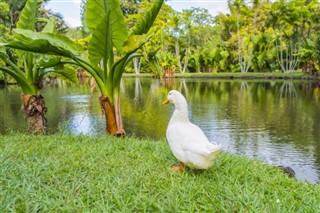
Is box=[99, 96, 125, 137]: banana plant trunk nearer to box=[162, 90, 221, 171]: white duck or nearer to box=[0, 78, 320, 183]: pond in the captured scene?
box=[0, 78, 320, 183]: pond

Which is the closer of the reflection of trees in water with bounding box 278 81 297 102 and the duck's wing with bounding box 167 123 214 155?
the duck's wing with bounding box 167 123 214 155

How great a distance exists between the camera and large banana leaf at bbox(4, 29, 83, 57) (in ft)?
13.4

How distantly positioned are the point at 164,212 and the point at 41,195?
83cm

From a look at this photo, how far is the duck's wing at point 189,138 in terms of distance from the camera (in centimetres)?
270

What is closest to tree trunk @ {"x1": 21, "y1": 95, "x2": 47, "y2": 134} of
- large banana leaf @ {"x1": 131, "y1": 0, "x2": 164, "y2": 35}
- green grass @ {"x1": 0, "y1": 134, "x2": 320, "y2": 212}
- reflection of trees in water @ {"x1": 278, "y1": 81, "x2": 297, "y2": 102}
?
green grass @ {"x1": 0, "y1": 134, "x2": 320, "y2": 212}

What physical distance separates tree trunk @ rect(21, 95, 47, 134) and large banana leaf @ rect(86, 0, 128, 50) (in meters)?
1.43

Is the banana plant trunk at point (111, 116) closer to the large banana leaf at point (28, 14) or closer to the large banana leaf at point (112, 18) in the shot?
the large banana leaf at point (112, 18)

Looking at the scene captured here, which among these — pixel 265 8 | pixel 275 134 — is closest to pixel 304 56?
pixel 265 8

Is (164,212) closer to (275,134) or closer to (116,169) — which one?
(116,169)

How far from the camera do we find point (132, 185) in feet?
8.32

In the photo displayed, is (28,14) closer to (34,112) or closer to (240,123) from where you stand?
(34,112)

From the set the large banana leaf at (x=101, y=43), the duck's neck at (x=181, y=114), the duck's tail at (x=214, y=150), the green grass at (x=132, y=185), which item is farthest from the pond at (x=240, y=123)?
the duck's tail at (x=214, y=150)

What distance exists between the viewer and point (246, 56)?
2897 centimetres

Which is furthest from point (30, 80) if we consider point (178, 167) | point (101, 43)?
point (178, 167)
